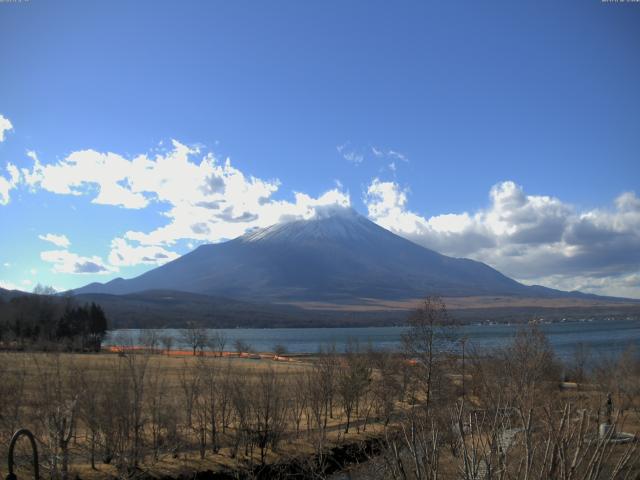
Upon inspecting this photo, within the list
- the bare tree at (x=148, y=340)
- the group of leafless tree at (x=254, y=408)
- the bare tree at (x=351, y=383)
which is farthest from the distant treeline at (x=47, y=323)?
the bare tree at (x=351, y=383)

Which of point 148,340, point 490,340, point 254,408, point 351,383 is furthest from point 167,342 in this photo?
point 254,408

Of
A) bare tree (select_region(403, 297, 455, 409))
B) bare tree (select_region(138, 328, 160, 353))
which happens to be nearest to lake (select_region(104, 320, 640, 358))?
bare tree (select_region(138, 328, 160, 353))

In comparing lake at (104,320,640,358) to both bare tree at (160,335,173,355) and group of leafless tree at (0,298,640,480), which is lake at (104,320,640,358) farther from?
group of leafless tree at (0,298,640,480)

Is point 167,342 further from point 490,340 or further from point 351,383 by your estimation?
point 351,383

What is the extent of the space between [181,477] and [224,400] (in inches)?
146

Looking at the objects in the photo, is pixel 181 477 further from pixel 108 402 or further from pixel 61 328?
pixel 61 328

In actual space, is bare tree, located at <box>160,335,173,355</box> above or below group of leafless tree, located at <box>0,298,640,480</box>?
below

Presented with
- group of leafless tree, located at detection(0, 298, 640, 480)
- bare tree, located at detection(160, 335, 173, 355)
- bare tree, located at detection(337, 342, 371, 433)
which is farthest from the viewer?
bare tree, located at detection(160, 335, 173, 355)

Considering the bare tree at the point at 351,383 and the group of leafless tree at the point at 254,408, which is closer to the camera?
the group of leafless tree at the point at 254,408

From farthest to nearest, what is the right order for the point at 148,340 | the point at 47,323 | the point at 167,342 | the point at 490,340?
the point at 167,342 < the point at 47,323 < the point at 490,340 < the point at 148,340

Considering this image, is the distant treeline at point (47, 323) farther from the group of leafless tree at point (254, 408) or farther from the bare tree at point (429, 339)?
the bare tree at point (429, 339)

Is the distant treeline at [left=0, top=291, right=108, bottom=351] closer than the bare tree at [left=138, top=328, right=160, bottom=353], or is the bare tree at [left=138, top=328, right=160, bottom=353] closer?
the bare tree at [left=138, top=328, right=160, bottom=353]

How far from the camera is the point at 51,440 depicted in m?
15.3

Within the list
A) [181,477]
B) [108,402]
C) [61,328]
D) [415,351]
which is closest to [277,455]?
[181,477]
